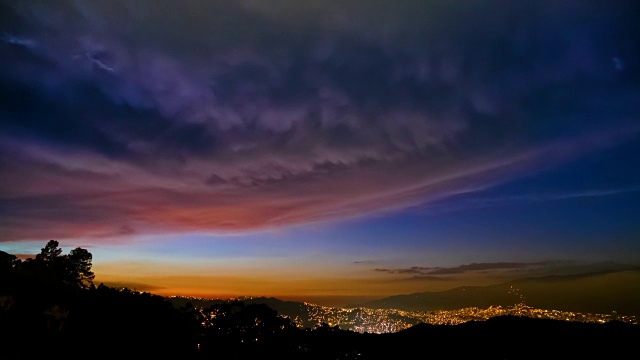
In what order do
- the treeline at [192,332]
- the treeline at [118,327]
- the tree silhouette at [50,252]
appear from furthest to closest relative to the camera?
1. the tree silhouette at [50,252]
2. the treeline at [192,332]
3. the treeline at [118,327]

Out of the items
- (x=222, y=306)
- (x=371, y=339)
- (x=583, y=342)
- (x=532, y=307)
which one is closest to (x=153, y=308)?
(x=222, y=306)

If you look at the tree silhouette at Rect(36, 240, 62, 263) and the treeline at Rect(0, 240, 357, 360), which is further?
the tree silhouette at Rect(36, 240, 62, 263)

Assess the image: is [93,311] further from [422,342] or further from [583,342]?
[583,342]

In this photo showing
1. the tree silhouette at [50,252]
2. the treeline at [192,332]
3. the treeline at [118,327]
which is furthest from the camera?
the tree silhouette at [50,252]

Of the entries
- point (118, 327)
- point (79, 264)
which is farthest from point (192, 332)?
point (79, 264)

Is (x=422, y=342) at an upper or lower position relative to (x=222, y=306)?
lower

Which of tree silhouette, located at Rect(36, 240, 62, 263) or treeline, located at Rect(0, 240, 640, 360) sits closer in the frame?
treeline, located at Rect(0, 240, 640, 360)

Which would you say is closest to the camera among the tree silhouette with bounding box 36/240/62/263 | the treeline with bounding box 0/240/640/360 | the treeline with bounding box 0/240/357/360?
the treeline with bounding box 0/240/357/360

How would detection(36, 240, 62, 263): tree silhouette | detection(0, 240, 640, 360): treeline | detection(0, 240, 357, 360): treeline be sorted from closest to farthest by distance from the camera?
detection(0, 240, 357, 360): treeline < detection(0, 240, 640, 360): treeline < detection(36, 240, 62, 263): tree silhouette

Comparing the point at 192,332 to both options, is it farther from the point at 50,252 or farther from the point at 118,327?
the point at 50,252
